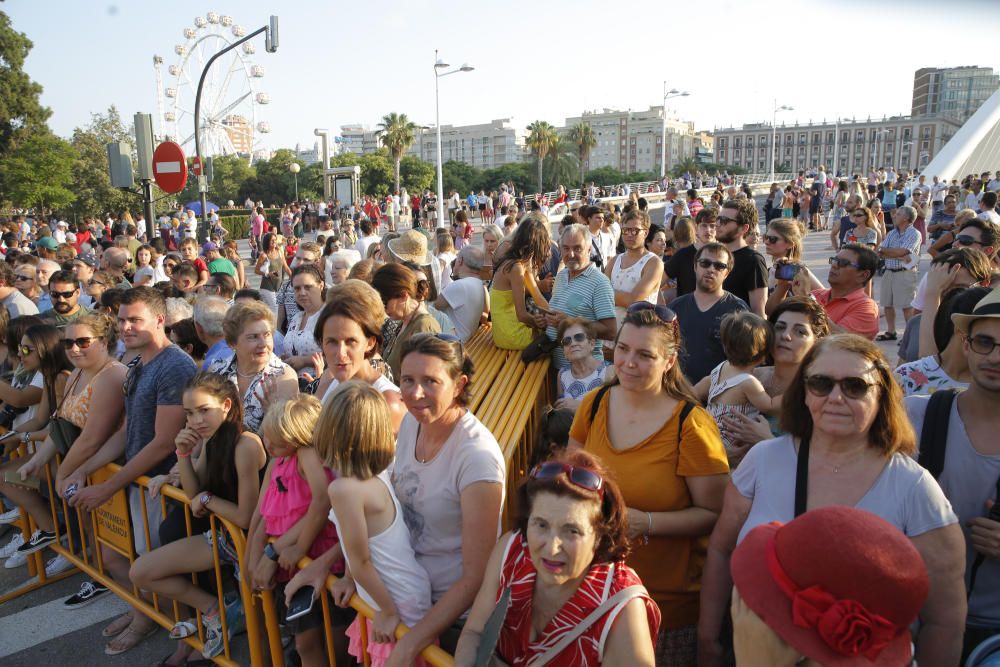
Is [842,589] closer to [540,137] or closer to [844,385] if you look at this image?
[844,385]

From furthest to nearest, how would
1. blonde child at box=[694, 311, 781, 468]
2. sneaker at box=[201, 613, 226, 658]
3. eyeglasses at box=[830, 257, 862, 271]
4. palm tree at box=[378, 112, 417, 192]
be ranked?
palm tree at box=[378, 112, 417, 192], eyeglasses at box=[830, 257, 862, 271], sneaker at box=[201, 613, 226, 658], blonde child at box=[694, 311, 781, 468]

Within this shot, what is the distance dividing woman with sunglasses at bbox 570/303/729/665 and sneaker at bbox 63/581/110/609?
3520 millimetres

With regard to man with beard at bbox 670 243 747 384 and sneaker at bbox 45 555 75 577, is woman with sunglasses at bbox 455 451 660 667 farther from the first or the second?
sneaker at bbox 45 555 75 577

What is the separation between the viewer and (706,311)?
404cm

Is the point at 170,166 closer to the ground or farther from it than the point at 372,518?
farther from it

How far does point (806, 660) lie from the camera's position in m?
1.36

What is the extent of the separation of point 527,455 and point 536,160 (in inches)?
3238

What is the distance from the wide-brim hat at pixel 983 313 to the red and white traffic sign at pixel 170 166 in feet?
28.2

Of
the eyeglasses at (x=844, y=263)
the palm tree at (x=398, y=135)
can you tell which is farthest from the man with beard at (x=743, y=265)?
the palm tree at (x=398, y=135)

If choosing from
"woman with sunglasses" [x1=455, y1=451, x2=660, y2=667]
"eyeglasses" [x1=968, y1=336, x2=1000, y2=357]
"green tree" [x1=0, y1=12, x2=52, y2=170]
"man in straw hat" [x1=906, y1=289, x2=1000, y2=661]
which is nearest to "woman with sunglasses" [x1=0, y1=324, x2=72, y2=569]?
"woman with sunglasses" [x1=455, y1=451, x2=660, y2=667]

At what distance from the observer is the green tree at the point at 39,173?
92.1ft

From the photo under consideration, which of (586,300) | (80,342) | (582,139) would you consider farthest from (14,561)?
(582,139)

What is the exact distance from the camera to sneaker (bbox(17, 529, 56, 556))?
4.34m

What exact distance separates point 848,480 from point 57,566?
4.88m
